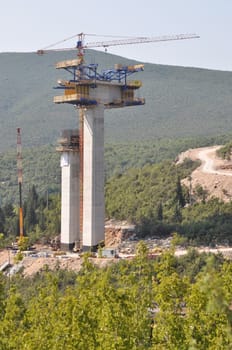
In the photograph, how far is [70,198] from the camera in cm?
4909

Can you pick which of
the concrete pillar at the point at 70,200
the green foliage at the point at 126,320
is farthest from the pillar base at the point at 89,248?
the green foliage at the point at 126,320

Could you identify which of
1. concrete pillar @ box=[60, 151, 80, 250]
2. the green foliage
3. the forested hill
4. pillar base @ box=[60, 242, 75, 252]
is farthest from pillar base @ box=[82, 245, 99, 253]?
the forested hill

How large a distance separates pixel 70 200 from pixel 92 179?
267cm

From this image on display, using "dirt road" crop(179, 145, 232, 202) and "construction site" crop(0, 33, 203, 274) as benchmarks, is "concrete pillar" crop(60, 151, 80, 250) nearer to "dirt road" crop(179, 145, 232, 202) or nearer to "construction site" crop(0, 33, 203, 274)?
"construction site" crop(0, 33, 203, 274)

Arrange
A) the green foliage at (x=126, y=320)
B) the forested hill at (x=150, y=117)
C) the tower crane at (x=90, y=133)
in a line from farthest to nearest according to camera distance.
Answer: the forested hill at (x=150, y=117) → the tower crane at (x=90, y=133) → the green foliage at (x=126, y=320)

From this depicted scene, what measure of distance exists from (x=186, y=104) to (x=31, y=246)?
134 m

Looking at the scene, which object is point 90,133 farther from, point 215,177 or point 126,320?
point 126,320

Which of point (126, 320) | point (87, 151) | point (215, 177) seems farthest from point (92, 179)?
point (126, 320)

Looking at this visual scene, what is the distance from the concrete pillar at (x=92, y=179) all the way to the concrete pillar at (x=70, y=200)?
162 cm

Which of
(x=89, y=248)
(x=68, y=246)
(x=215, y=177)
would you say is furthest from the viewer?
(x=215, y=177)

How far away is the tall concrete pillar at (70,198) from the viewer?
161 feet

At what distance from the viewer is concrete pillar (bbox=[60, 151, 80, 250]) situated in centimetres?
4909

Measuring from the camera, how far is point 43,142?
157 meters

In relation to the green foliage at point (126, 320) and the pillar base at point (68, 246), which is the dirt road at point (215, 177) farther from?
the green foliage at point (126, 320)
